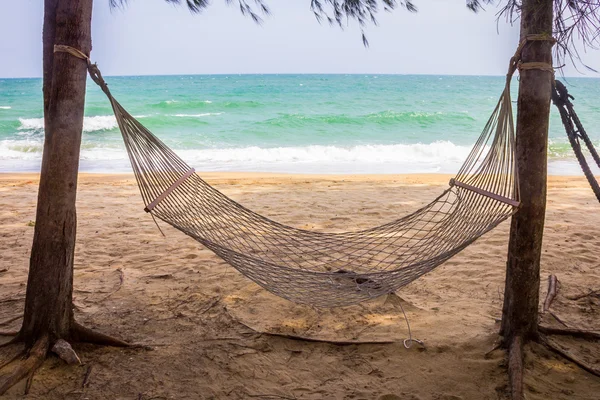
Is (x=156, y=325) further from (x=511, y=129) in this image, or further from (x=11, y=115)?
(x=11, y=115)

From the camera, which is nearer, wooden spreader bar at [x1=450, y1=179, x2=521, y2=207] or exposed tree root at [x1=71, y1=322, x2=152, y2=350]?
wooden spreader bar at [x1=450, y1=179, x2=521, y2=207]

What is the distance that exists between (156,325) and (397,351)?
0.93 m

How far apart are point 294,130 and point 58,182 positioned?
35.7 feet

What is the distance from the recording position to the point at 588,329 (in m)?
2.08

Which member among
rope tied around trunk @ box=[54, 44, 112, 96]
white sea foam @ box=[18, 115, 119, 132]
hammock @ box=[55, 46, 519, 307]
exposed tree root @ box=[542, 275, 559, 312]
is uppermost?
white sea foam @ box=[18, 115, 119, 132]

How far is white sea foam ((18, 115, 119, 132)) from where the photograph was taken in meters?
12.5

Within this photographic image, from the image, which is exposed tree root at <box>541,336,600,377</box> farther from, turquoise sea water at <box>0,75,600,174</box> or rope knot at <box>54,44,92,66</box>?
turquoise sea water at <box>0,75,600,174</box>

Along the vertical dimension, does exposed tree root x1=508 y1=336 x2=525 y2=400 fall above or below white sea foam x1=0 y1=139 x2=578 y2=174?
below

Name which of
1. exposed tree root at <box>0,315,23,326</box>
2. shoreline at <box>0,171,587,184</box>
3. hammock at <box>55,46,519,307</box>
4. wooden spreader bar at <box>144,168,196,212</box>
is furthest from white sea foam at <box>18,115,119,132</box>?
hammock at <box>55,46,519,307</box>

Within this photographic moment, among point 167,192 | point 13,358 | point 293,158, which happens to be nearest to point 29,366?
point 13,358

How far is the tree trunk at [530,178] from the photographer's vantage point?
1.71m

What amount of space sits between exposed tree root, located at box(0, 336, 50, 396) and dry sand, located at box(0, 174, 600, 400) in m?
0.03

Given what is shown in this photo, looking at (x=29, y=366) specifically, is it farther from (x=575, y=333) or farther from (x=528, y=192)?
(x=575, y=333)

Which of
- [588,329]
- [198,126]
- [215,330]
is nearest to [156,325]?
[215,330]
